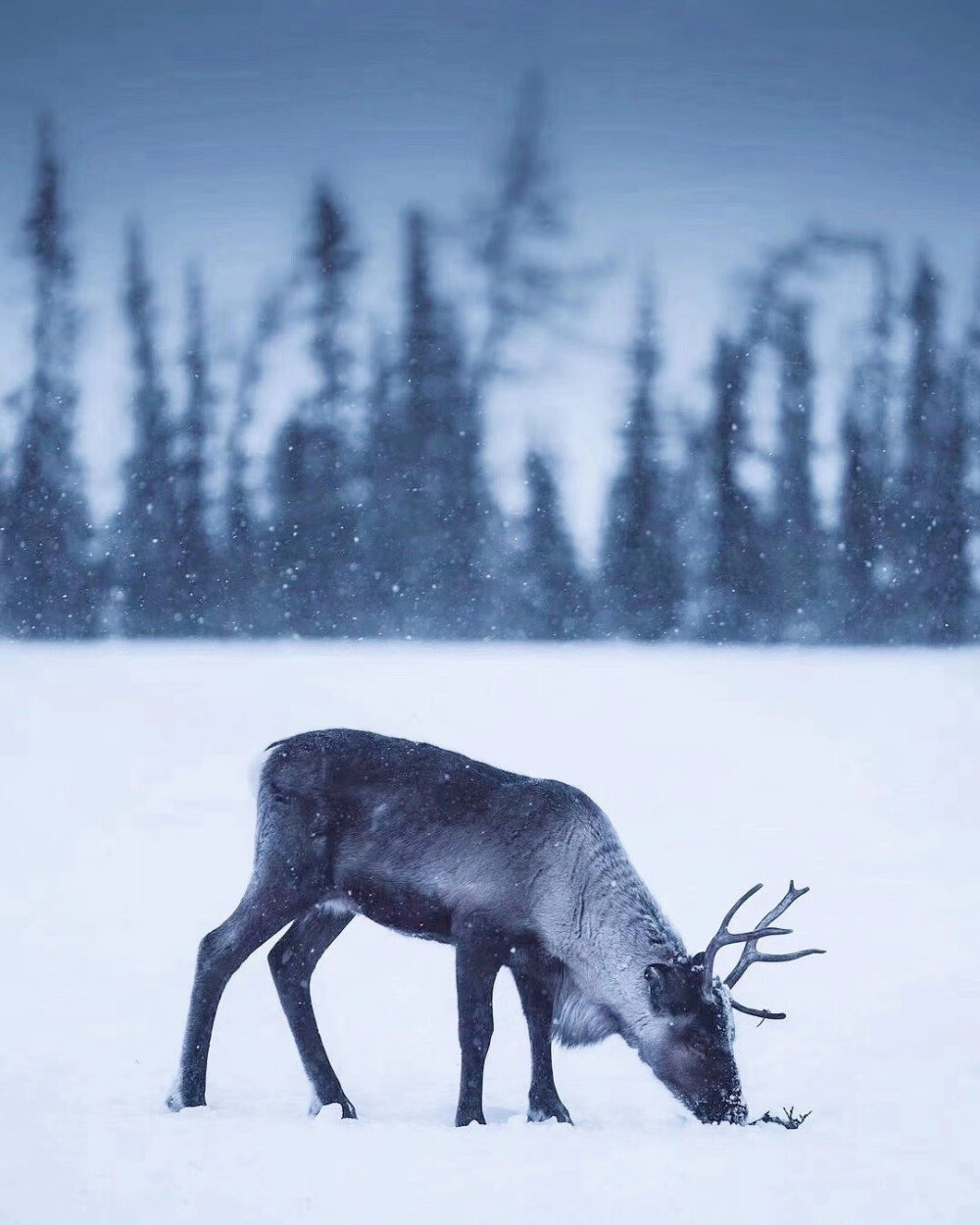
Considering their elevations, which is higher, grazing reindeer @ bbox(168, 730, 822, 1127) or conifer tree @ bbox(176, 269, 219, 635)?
conifer tree @ bbox(176, 269, 219, 635)

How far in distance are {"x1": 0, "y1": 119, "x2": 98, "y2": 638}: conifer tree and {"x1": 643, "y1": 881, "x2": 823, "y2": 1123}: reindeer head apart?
8367 millimetres

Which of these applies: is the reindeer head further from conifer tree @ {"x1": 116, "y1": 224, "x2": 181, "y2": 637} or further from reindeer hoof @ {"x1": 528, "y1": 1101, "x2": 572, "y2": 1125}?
conifer tree @ {"x1": 116, "y1": 224, "x2": 181, "y2": 637}

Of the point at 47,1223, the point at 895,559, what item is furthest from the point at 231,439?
the point at 47,1223

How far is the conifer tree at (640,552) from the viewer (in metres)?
12.2

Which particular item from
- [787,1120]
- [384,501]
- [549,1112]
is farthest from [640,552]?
[787,1120]

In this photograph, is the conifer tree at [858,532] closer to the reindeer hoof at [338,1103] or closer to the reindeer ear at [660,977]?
the reindeer ear at [660,977]

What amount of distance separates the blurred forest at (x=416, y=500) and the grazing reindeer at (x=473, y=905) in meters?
6.73

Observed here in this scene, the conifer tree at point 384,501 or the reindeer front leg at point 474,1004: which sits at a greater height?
the conifer tree at point 384,501

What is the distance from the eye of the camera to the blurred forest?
39.9 ft

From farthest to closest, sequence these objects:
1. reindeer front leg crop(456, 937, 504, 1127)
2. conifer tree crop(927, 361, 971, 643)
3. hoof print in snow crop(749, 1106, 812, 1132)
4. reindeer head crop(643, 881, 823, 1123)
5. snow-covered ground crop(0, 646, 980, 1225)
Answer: conifer tree crop(927, 361, 971, 643), reindeer front leg crop(456, 937, 504, 1127), reindeer head crop(643, 881, 823, 1123), hoof print in snow crop(749, 1106, 812, 1132), snow-covered ground crop(0, 646, 980, 1225)

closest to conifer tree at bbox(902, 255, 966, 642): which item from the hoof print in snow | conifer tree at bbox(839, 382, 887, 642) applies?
conifer tree at bbox(839, 382, 887, 642)

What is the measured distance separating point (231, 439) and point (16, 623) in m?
2.36

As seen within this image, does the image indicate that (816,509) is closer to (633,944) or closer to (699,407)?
(699,407)

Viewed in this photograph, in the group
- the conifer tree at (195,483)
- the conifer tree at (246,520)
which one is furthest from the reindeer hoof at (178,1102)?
the conifer tree at (195,483)
